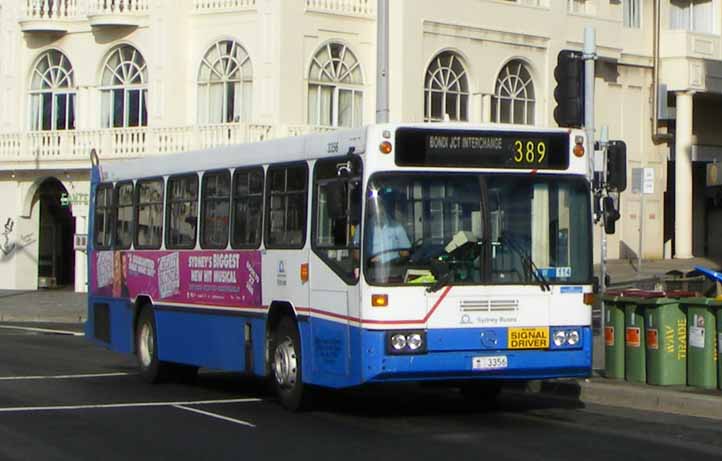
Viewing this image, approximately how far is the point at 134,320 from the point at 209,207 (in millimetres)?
2967

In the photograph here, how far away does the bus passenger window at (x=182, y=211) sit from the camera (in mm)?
17719

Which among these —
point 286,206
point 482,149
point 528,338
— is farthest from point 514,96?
point 528,338

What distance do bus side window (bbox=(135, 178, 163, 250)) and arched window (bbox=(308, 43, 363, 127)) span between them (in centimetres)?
2449

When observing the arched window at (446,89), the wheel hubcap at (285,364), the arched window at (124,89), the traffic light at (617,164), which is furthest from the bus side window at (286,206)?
the arched window at (124,89)

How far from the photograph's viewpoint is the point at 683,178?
168ft

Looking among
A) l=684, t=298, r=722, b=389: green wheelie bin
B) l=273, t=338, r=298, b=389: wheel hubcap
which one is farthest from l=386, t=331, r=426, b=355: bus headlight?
l=684, t=298, r=722, b=389: green wheelie bin

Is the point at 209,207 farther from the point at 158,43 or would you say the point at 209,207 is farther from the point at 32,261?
the point at 32,261

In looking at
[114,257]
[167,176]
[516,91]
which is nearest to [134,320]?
[114,257]

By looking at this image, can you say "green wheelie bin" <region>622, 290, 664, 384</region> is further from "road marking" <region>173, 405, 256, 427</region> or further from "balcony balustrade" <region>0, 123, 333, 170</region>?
"balcony balustrade" <region>0, 123, 333, 170</region>

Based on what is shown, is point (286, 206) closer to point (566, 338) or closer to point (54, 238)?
point (566, 338)

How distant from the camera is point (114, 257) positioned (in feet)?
66.1

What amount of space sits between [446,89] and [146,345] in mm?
27700

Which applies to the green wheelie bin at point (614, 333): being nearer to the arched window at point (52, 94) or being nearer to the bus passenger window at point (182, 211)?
the bus passenger window at point (182, 211)

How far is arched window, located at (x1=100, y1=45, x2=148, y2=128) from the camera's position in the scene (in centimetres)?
4562
